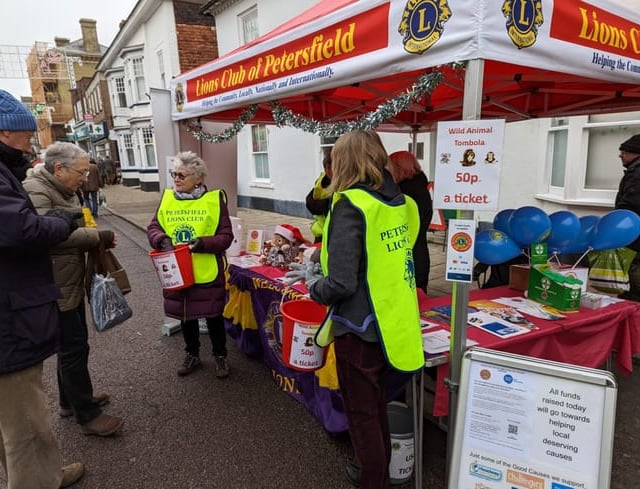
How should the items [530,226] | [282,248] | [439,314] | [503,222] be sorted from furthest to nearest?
[282,248], [503,222], [530,226], [439,314]

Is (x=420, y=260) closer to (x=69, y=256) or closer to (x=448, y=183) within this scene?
(x=448, y=183)

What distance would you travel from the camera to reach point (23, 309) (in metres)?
1.89

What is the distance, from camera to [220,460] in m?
2.55

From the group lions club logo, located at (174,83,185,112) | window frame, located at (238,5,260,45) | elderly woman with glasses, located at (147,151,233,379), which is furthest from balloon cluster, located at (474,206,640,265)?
window frame, located at (238,5,260,45)

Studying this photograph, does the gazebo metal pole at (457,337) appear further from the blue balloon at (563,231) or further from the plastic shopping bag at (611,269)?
the plastic shopping bag at (611,269)

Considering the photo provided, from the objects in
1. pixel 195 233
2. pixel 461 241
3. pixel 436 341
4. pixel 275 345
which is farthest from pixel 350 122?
pixel 275 345

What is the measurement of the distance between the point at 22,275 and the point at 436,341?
2092 mm

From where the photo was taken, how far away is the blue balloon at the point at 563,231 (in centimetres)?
297

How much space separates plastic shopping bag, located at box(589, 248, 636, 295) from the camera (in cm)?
313

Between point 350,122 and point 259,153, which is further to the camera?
point 259,153

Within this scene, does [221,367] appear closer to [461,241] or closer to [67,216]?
[67,216]

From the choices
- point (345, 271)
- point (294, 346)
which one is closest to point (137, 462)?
point (294, 346)

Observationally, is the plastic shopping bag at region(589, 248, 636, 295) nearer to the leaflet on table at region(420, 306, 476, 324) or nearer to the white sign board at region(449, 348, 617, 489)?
the leaflet on table at region(420, 306, 476, 324)

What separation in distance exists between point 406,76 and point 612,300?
219cm
